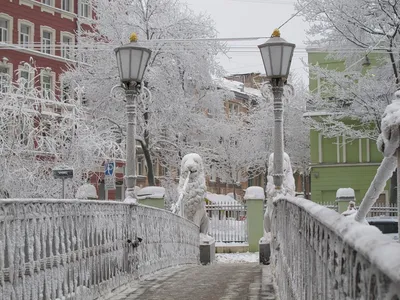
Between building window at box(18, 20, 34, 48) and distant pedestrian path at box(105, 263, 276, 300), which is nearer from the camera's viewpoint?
distant pedestrian path at box(105, 263, 276, 300)

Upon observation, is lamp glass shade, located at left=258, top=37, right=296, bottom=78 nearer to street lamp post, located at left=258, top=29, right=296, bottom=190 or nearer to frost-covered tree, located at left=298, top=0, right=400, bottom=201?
street lamp post, located at left=258, top=29, right=296, bottom=190

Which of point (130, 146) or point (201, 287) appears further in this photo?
point (130, 146)

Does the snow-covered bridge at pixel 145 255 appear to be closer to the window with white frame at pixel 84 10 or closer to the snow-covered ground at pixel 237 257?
the snow-covered ground at pixel 237 257

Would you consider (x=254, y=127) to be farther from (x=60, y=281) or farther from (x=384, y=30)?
(x=60, y=281)

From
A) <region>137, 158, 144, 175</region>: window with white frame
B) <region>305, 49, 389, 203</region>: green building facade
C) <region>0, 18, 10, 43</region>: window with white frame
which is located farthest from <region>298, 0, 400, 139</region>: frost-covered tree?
<region>137, 158, 144, 175</region>: window with white frame

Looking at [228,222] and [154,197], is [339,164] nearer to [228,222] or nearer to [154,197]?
[228,222]

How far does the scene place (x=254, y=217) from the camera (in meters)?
26.7

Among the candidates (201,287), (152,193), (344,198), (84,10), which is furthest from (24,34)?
(201,287)

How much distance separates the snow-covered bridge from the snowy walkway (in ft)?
0.09

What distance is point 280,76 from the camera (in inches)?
495

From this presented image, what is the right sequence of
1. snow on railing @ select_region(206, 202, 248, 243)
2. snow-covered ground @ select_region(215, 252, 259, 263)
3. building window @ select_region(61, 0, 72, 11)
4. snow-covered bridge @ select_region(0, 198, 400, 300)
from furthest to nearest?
building window @ select_region(61, 0, 72, 11) → snow on railing @ select_region(206, 202, 248, 243) → snow-covered ground @ select_region(215, 252, 259, 263) → snow-covered bridge @ select_region(0, 198, 400, 300)

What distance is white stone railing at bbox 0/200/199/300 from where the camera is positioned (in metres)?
5.76

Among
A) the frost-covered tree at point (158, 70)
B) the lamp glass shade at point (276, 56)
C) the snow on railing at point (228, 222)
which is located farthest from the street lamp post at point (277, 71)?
the frost-covered tree at point (158, 70)

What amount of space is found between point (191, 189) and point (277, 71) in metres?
7.73
